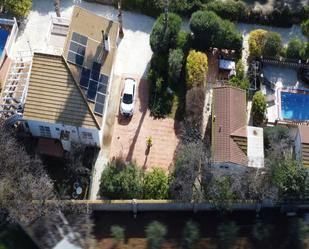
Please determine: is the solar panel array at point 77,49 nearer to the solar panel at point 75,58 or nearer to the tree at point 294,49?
the solar panel at point 75,58

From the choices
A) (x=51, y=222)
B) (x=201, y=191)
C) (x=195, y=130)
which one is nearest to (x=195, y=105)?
(x=195, y=130)

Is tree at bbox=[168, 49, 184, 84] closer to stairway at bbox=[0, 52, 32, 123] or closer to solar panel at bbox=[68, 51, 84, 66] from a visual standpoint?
solar panel at bbox=[68, 51, 84, 66]

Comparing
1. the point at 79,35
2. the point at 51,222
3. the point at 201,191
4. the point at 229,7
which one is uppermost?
the point at 229,7

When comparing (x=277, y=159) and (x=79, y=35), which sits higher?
(x=79, y=35)

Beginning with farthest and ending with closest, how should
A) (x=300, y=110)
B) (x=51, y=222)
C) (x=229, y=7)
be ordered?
(x=229, y=7) → (x=300, y=110) → (x=51, y=222)

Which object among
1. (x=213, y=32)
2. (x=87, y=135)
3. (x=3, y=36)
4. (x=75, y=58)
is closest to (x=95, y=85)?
(x=75, y=58)

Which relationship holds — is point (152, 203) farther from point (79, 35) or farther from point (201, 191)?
point (79, 35)

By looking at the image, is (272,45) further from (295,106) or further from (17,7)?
(17,7)

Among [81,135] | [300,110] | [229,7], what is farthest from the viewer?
[229,7]
